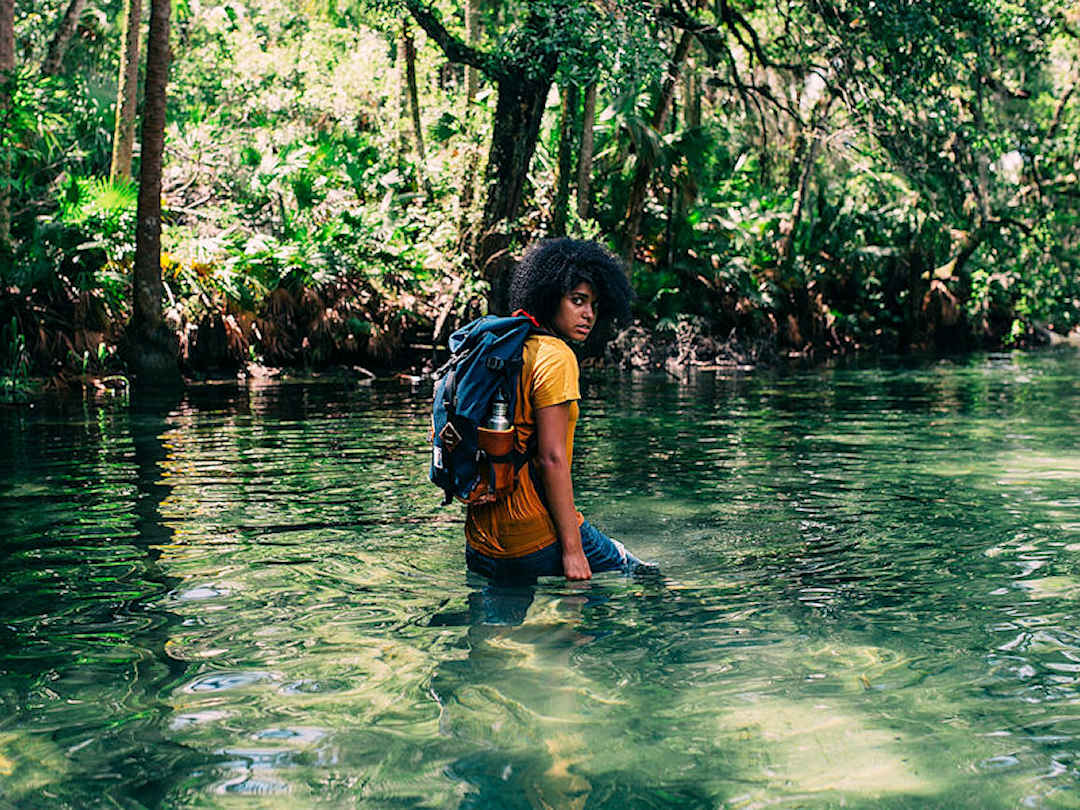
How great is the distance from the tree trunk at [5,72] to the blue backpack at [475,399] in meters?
13.5

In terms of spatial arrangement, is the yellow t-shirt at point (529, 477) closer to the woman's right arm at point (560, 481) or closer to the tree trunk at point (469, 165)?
the woman's right arm at point (560, 481)

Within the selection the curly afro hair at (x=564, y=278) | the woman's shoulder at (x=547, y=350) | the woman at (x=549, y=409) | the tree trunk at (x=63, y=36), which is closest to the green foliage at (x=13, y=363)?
the tree trunk at (x=63, y=36)

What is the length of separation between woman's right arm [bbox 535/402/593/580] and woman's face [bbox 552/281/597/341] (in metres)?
0.35

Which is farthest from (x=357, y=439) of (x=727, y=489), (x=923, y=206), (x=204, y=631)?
(x=923, y=206)

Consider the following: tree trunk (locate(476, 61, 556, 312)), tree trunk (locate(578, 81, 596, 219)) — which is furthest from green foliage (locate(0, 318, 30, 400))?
tree trunk (locate(578, 81, 596, 219))

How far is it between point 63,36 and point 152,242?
10.1m

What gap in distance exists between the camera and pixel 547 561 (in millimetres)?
5238

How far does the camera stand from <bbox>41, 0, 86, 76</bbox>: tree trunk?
23.8 meters

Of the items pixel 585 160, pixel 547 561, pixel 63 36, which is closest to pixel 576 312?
pixel 547 561

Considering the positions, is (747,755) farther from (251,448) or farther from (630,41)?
(630,41)

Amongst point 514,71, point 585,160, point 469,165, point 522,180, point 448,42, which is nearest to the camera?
point 514,71

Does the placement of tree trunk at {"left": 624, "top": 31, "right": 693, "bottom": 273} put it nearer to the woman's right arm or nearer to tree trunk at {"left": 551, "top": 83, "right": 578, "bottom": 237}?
tree trunk at {"left": 551, "top": 83, "right": 578, "bottom": 237}

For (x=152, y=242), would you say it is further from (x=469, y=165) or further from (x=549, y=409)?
(x=549, y=409)

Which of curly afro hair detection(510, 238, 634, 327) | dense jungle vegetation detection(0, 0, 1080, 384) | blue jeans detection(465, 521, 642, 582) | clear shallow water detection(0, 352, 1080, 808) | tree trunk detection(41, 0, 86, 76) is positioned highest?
tree trunk detection(41, 0, 86, 76)
